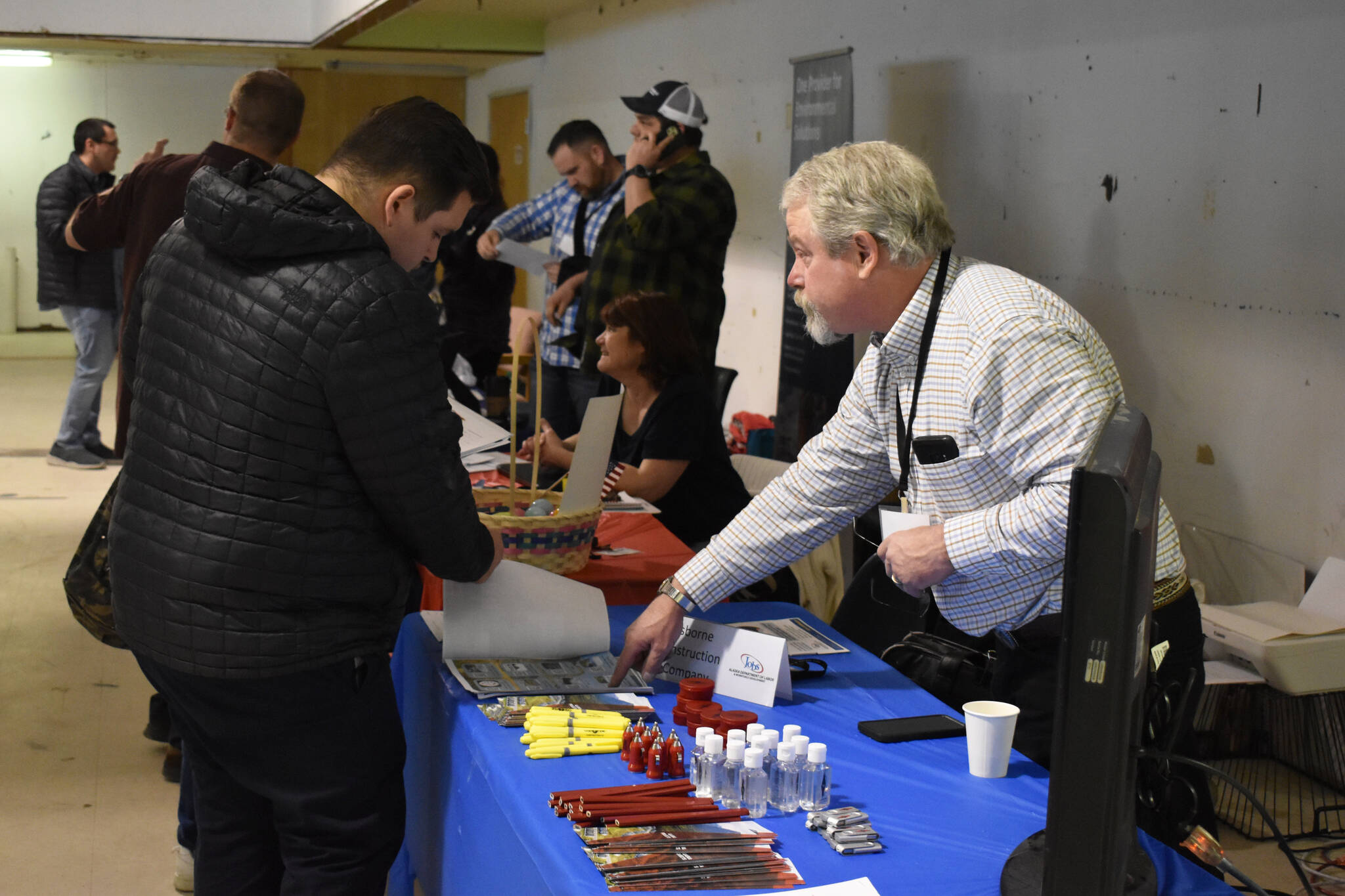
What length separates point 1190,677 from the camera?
4.78 feet

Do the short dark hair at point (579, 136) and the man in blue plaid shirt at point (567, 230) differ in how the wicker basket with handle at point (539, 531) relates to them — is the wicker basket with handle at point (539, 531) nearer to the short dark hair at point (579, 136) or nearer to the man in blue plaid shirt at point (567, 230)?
the man in blue plaid shirt at point (567, 230)

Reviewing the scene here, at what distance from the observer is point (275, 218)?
1.48m

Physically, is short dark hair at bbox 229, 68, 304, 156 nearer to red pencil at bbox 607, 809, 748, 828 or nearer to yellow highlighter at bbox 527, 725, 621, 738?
yellow highlighter at bbox 527, 725, 621, 738

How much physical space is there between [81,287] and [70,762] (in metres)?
3.96

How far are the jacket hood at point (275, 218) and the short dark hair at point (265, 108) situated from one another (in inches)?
67.9

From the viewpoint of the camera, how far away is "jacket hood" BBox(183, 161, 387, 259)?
4.88 ft

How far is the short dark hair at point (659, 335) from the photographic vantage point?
3309mm

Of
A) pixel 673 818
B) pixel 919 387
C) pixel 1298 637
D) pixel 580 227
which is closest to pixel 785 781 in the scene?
pixel 673 818

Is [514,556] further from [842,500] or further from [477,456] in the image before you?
[477,456]

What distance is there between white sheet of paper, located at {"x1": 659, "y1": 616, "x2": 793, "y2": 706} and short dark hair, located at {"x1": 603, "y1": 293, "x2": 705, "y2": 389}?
1528 millimetres

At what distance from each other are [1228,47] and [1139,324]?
77cm

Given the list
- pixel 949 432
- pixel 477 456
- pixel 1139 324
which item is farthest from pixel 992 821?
pixel 1139 324

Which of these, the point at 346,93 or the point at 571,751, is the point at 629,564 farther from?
the point at 346,93

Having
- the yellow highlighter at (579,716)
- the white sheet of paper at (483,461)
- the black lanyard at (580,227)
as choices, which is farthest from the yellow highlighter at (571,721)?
the black lanyard at (580,227)
